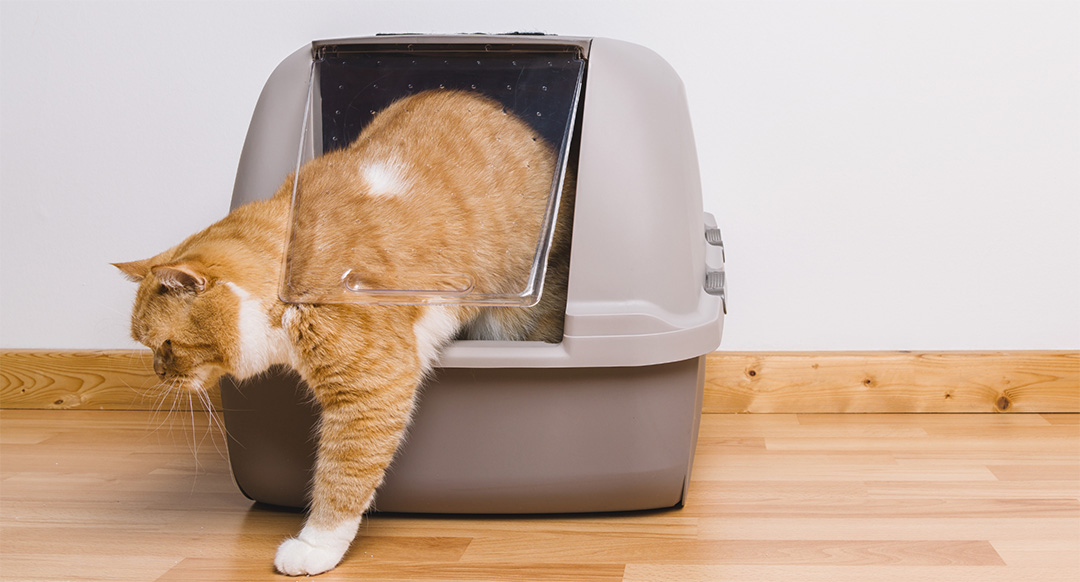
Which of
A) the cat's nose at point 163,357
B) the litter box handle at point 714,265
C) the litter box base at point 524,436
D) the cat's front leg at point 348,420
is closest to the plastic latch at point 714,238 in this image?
the litter box handle at point 714,265

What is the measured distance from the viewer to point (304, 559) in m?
0.93

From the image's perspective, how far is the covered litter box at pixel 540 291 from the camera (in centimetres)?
99

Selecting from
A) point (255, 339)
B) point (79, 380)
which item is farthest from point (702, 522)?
point (79, 380)

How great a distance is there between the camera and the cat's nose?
96 cm

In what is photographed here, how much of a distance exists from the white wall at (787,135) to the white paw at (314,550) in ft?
2.83

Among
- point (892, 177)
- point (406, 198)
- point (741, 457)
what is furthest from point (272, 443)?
point (892, 177)

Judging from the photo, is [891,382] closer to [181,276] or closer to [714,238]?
[714,238]

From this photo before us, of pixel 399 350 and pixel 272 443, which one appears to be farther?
pixel 272 443

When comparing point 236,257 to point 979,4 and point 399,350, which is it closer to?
point 399,350

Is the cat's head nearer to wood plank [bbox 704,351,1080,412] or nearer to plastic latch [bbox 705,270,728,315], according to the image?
plastic latch [bbox 705,270,728,315]

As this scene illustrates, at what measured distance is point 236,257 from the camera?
96 cm

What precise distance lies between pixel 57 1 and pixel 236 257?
97cm

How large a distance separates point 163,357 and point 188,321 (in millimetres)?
68

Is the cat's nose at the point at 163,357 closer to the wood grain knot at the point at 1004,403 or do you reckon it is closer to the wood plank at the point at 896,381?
the wood plank at the point at 896,381
